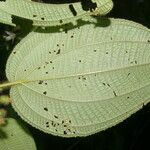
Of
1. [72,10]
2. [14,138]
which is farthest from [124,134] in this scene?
[72,10]

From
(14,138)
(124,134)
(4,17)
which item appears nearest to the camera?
(4,17)

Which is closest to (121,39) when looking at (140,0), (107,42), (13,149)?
(107,42)

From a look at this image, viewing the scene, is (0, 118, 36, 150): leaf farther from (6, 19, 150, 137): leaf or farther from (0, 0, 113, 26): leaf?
(0, 0, 113, 26): leaf

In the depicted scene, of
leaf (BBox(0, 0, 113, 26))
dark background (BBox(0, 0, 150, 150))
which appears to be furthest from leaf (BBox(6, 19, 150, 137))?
dark background (BBox(0, 0, 150, 150))

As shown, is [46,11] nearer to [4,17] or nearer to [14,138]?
[4,17]

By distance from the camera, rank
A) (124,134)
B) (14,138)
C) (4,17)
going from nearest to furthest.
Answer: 1. (4,17)
2. (14,138)
3. (124,134)
